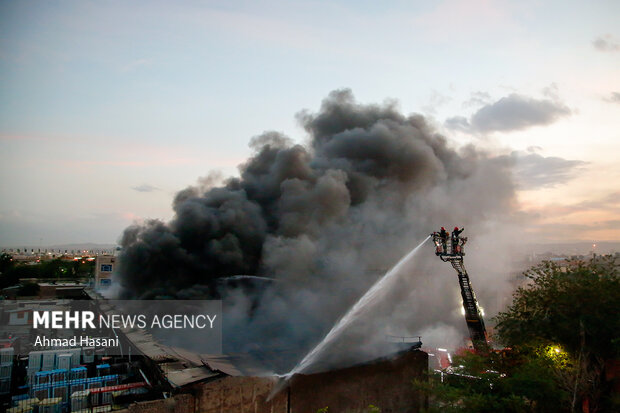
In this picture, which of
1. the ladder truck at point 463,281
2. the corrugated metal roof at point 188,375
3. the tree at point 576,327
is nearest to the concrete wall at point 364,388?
the ladder truck at point 463,281

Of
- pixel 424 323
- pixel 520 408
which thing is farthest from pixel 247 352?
pixel 424 323

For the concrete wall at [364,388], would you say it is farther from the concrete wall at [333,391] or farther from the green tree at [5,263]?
the green tree at [5,263]

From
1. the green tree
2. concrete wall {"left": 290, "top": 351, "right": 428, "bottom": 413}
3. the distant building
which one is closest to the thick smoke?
concrete wall {"left": 290, "top": 351, "right": 428, "bottom": 413}

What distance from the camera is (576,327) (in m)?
11.9

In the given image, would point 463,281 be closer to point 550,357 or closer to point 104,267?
point 550,357

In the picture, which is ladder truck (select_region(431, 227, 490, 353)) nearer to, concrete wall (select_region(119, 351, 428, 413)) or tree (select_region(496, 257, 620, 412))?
tree (select_region(496, 257, 620, 412))

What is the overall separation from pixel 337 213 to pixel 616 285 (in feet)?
47.6

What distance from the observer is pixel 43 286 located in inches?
1636

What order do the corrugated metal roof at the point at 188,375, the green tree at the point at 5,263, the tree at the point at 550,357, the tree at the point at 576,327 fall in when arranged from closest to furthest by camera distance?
the corrugated metal roof at the point at 188,375
the tree at the point at 550,357
the tree at the point at 576,327
the green tree at the point at 5,263

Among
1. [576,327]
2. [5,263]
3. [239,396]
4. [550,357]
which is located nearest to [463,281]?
[550,357]

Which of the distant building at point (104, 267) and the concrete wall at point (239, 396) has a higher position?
the distant building at point (104, 267)

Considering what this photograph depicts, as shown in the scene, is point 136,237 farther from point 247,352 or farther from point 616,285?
point 616,285

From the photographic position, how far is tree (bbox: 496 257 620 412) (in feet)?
37.5

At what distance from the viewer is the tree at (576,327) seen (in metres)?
11.4
